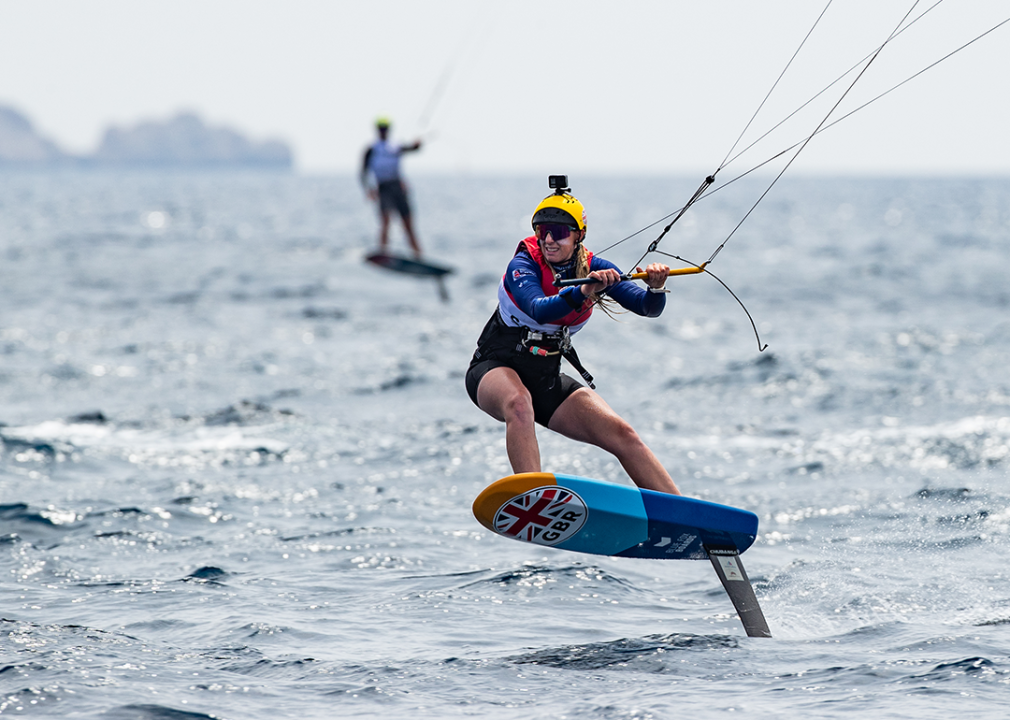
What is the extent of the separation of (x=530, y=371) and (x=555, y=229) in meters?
0.87

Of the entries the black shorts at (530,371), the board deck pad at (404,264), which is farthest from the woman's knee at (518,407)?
the board deck pad at (404,264)

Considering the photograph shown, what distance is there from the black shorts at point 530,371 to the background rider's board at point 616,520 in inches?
20.5

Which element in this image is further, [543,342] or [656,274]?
[543,342]

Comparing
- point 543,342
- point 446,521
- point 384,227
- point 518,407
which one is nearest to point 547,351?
point 543,342

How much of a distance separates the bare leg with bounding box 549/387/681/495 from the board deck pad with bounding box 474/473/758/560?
0.17 m

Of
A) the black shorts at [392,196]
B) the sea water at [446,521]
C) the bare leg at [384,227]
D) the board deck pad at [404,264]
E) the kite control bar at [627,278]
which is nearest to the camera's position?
the sea water at [446,521]

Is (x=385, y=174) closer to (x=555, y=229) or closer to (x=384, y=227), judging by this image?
(x=384, y=227)

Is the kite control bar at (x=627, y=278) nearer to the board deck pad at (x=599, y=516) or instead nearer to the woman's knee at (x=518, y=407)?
the woman's knee at (x=518, y=407)

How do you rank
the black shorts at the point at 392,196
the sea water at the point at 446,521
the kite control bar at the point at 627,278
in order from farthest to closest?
1. the black shorts at the point at 392,196
2. the kite control bar at the point at 627,278
3. the sea water at the point at 446,521

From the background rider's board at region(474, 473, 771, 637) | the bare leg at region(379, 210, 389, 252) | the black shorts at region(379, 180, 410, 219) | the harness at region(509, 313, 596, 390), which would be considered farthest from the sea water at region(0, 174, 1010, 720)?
the black shorts at region(379, 180, 410, 219)

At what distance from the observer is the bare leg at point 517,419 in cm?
695

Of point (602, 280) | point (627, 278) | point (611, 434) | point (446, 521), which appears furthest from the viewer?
point (446, 521)

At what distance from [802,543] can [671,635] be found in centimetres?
270

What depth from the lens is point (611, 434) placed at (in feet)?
23.4
